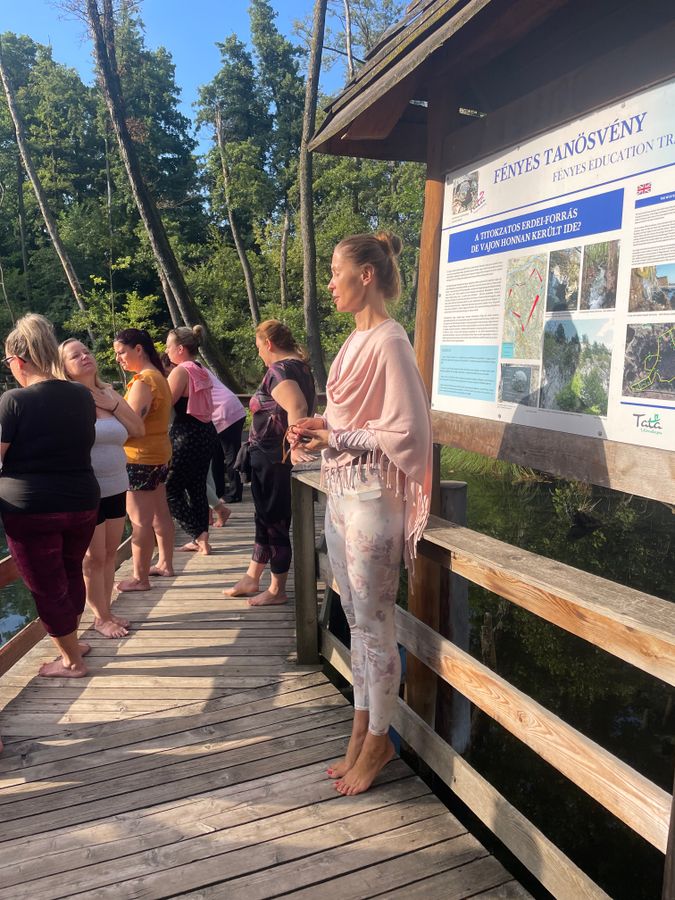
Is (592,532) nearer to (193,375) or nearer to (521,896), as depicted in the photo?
(193,375)

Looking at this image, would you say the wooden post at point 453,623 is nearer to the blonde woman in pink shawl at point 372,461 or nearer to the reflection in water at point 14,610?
the blonde woman in pink shawl at point 372,461

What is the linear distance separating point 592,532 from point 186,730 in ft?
20.8

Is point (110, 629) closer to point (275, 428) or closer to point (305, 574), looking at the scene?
point (305, 574)

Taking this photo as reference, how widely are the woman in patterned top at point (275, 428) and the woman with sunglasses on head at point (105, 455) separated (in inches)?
26.8

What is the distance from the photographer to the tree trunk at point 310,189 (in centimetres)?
1184

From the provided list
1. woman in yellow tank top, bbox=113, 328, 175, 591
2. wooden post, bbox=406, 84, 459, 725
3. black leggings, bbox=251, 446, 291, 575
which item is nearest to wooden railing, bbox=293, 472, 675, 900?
wooden post, bbox=406, 84, 459, 725

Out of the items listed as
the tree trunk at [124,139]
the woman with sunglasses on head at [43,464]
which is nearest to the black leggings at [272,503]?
the woman with sunglasses on head at [43,464]

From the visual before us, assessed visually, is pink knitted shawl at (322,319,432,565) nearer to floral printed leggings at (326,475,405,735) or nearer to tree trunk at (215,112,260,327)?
floral printed leggings at (326,475,405,735)

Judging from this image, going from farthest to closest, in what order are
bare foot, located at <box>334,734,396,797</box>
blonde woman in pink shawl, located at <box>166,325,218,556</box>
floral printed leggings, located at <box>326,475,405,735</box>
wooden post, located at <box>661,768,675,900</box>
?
blonde woman in pink shawl, located at <box>166,325,218,556</box> < bare foot, located at <box>334,734,396,797</box> < floral printed leggings, located at <box>326,475,405,735</box> < wooden post, located at <box>661,768,675,900</box>

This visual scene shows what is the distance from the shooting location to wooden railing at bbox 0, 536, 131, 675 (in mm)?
3205

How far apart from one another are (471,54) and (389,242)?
832 millimetres

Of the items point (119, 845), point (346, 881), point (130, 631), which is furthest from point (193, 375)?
point (346, 881)

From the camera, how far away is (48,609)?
3029mm

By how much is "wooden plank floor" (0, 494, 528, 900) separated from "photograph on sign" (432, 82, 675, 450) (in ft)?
4.65
